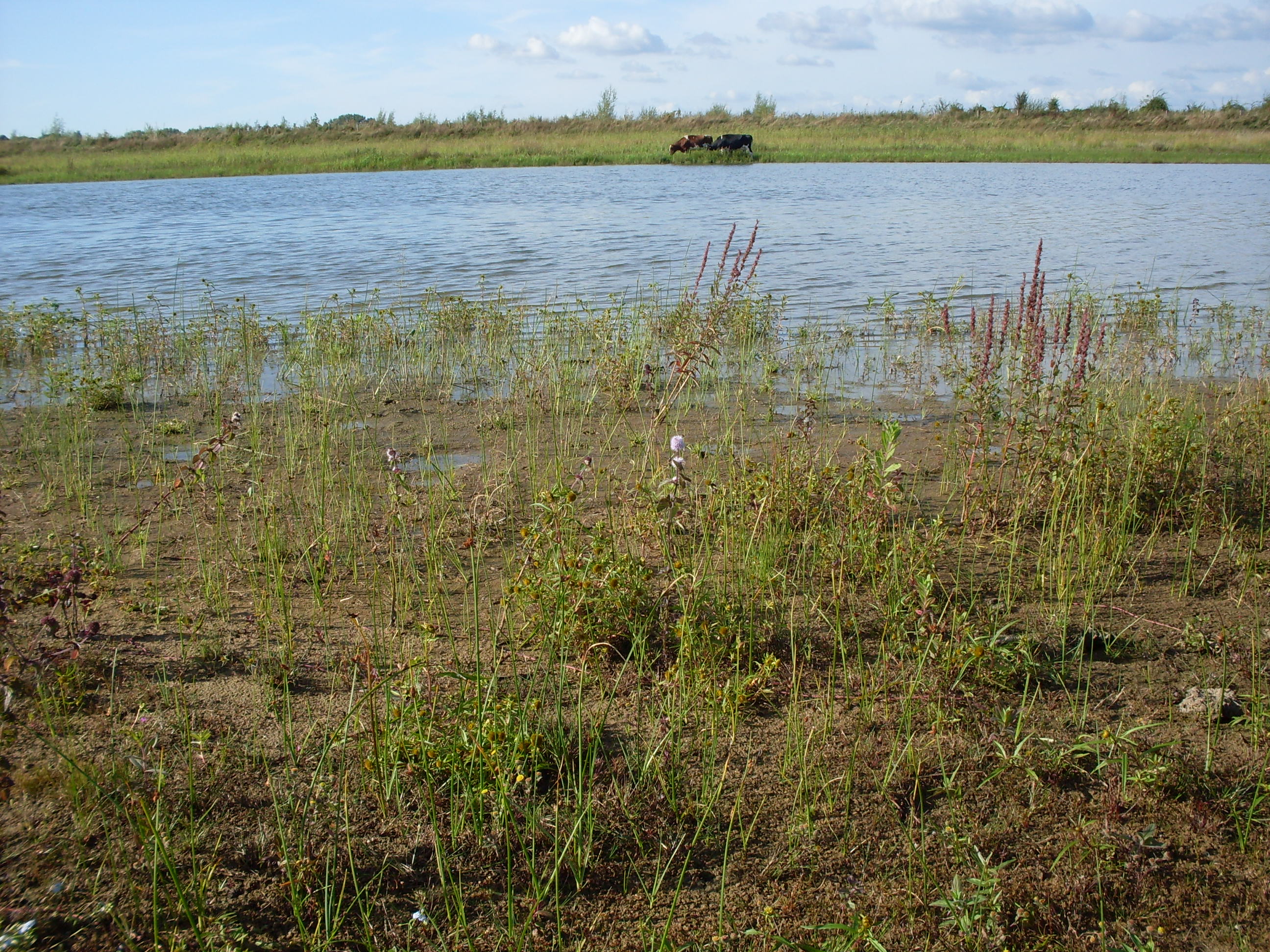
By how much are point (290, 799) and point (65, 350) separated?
794 cm

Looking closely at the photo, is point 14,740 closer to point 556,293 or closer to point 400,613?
point 400,613

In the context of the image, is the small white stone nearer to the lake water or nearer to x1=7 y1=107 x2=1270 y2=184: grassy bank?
the lake water

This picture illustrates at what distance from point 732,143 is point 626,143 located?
773 cm

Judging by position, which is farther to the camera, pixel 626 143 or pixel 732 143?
pixel 626 143

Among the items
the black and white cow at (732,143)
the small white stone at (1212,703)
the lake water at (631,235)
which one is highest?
the black and white cow at (732,143)

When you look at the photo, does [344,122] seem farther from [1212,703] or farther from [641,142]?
[1212,703]

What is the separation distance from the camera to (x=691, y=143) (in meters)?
36.9

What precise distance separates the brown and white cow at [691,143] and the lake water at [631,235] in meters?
9.74

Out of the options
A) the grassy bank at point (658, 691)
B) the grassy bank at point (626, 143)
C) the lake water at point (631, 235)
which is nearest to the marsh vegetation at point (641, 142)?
the grassy bank at point (626, 143)

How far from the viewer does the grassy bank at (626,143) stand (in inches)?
1344

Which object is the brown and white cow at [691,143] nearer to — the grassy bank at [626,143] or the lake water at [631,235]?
the grassy bank at [626,143]

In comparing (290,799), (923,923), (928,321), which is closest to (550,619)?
(290,799)

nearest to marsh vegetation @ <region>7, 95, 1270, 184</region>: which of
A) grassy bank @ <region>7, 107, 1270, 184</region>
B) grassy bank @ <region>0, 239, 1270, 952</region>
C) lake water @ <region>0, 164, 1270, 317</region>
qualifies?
grassy bank @ <region>7, 107, 1270, 184</region>

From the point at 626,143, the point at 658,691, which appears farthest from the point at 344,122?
the point at 658,691
